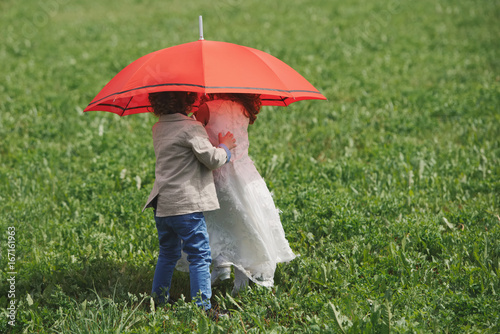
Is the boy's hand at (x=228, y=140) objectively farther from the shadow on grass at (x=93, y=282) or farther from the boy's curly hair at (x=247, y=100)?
the shadow on grass at (x=93, y=282)

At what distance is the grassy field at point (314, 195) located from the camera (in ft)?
12.9

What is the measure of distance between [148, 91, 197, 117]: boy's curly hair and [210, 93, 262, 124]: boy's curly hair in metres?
0.32

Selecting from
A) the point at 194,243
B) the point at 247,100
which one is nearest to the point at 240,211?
the point at 194,243

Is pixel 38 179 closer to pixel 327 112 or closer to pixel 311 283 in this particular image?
pixel 311 283

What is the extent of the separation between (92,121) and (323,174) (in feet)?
14.5

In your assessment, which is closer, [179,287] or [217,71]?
[217,71]

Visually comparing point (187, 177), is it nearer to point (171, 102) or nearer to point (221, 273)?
point (171, 102)

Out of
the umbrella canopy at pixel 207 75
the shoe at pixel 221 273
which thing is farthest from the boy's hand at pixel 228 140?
the shoe at pixel 221 273

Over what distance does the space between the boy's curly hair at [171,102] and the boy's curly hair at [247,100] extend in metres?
0.32

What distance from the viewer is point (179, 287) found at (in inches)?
179

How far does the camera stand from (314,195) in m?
5.72

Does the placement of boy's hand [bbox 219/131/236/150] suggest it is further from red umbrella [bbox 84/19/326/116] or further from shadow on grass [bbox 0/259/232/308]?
shadow on grass [bbox 0/259/232/308]

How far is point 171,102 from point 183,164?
→ 474 millimetres

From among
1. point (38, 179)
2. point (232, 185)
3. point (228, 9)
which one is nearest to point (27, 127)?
point (38, 179)
